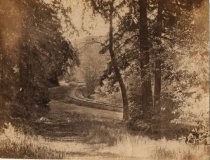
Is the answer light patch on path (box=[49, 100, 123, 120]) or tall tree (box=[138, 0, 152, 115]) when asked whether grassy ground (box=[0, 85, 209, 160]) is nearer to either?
light patch on path (box=[49, 100, 123, 120])

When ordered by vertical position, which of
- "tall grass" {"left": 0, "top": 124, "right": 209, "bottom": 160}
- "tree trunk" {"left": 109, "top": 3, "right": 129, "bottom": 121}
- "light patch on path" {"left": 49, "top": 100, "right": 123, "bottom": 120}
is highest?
"tree trunk" {"left": 109, "top": 3, "right": 129, "bottom": 121}

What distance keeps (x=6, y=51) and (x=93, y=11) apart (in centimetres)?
65

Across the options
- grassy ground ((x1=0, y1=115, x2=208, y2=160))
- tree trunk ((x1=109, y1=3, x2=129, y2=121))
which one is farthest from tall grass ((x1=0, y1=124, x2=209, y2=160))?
tree trunk ((x1=109, y1=3, x2=129, y2=121))

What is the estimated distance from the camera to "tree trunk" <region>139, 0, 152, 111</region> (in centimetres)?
292

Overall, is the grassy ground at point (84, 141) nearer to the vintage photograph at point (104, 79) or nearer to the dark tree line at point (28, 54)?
the vintage photograph at point (104, 79)

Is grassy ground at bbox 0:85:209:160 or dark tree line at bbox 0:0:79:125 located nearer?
grassy ground at bbox 0:85:209:160

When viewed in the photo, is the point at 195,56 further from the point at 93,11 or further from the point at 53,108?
the point at 53,108

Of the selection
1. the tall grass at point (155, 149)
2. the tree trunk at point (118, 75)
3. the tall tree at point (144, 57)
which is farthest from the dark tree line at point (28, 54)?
the tall grass at point (155, 149)

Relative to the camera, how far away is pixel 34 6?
9.91 feet

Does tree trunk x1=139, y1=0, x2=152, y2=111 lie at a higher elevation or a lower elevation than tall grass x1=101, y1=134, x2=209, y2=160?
higher

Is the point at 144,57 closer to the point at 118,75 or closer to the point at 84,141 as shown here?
the point at 118,75

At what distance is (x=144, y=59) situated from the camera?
2.94m

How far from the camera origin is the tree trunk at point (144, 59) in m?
2.92

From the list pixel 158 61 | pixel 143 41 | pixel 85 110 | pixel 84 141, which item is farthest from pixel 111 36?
pixel 84 141
